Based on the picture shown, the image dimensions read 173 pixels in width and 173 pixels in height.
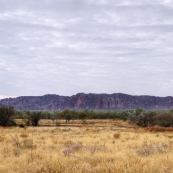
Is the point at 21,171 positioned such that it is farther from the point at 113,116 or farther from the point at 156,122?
the point at 113,116

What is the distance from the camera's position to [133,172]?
22.1 feet

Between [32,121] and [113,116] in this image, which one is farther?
[113,116]

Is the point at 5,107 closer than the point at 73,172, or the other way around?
the point at 73,172

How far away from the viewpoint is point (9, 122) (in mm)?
54344

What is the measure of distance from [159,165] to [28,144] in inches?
345

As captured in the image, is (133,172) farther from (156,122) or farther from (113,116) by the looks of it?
(113,116)

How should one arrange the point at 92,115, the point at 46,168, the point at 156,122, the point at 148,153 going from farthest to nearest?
the point at 92,115 → the point at 156,122 → the point at 148,153 → the point at 46,168

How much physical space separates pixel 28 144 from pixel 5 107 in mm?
43055

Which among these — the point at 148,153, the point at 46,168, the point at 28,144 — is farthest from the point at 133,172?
the point at 28,144

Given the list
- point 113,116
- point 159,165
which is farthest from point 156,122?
point 159,165

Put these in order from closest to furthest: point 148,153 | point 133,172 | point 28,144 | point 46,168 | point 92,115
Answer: point 133,172, point 46,168, point 148,153, point 28,144, point 92,115

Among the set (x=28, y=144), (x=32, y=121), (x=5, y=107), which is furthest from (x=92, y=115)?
(x=28, y=144)

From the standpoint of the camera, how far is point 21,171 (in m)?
7.61

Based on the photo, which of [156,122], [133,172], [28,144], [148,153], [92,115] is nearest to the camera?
[133,172]
